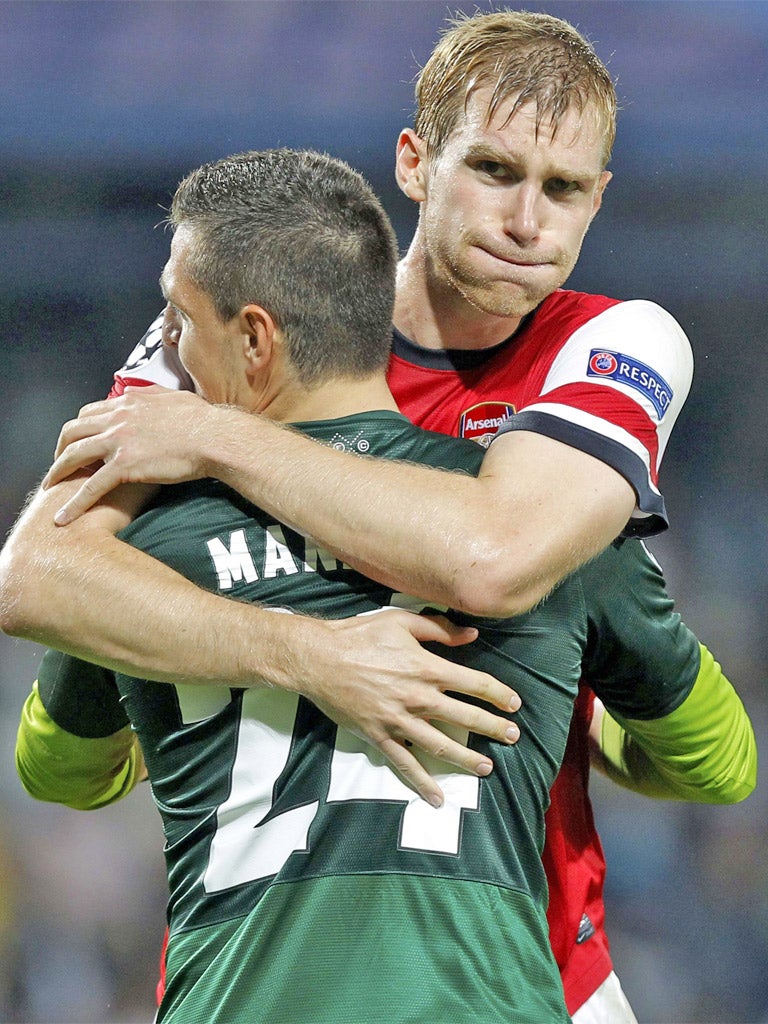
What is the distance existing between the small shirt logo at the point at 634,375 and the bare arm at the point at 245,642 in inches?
19.1

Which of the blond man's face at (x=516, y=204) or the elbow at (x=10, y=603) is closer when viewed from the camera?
the elbow at (x=10, y=603)

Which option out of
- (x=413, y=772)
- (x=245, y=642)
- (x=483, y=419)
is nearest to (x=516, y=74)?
(x=483, y=419)

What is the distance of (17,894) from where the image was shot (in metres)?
4.24

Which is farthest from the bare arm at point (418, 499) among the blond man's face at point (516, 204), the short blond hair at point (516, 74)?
the short blond hair at point (516, 74)

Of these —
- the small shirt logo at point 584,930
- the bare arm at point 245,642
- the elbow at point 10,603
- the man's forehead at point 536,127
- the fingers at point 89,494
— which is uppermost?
the man's forehead at point 536,127

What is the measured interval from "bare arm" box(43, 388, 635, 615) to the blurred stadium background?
10.0 feet

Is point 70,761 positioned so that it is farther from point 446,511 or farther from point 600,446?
point 600,446

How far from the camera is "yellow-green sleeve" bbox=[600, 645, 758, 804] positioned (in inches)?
80.1

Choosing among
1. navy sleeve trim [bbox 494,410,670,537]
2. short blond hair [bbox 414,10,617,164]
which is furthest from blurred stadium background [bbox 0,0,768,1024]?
navy sleeve trim [bbox 494,410,670,537]

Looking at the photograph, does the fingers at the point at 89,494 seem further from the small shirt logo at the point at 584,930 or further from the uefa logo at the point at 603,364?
the small shirt logo at the point at 584,930

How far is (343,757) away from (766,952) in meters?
3.17

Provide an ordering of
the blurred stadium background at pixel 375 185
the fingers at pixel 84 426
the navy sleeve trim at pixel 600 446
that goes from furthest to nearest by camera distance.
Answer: the blurred stadium background at pixel 375 185 → the fingers at pixel 84 426 → the navy sleeve trim at pixel 600 446

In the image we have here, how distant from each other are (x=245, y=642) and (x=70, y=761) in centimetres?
78

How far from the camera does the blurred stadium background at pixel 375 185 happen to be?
4543 mm
